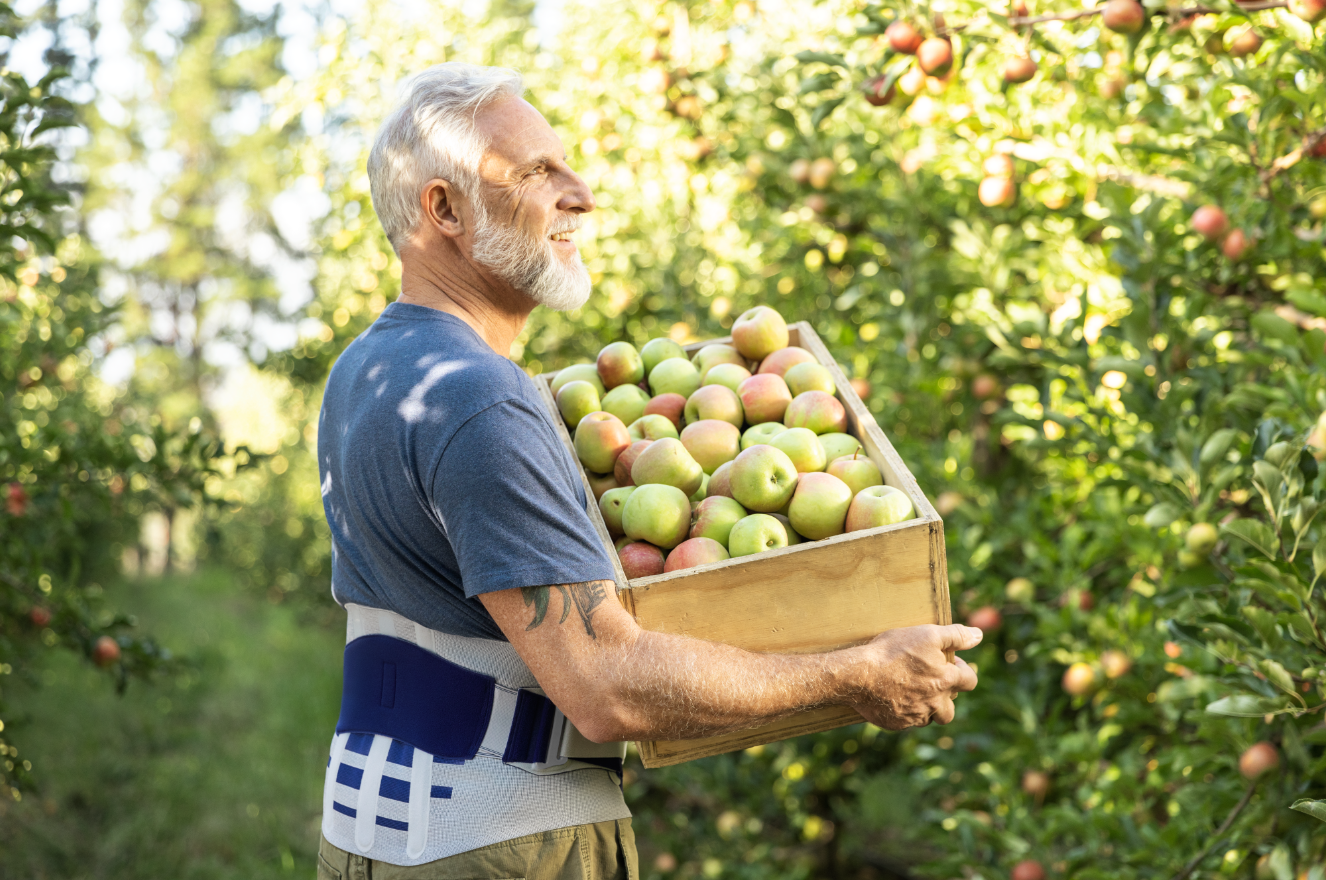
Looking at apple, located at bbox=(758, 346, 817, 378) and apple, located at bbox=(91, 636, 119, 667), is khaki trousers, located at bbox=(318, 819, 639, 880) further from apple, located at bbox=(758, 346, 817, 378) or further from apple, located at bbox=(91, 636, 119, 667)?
apple, located at bbox=(91, 636, 119, 667)

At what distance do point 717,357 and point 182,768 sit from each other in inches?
179

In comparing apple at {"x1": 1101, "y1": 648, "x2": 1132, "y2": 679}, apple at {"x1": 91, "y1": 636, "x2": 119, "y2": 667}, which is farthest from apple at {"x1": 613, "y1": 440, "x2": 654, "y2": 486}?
apple at {"x1": 91, "y1": 636, "x2": 119, "y2": 667}

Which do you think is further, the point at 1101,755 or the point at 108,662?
the point at 108,662

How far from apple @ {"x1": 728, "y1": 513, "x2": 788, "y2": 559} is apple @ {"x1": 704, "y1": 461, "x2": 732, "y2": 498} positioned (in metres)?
0.10

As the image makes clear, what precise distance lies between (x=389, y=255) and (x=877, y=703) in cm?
375

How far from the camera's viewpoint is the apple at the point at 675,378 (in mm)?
1882

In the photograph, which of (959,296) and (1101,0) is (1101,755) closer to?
(959,296)

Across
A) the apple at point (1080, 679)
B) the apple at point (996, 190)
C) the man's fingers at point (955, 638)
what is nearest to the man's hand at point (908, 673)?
the man's fingers at point (955, 638)

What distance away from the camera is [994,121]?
2605 millimetres

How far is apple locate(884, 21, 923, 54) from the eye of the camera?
2242 millimetres

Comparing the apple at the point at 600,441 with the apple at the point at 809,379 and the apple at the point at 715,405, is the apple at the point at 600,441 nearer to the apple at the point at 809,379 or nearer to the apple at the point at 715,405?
the apple at the point at 715,405

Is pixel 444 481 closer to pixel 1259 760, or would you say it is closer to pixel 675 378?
pixel 675 378

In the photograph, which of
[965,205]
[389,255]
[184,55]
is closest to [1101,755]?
[965,205]

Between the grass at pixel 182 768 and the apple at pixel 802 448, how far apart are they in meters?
2.70
